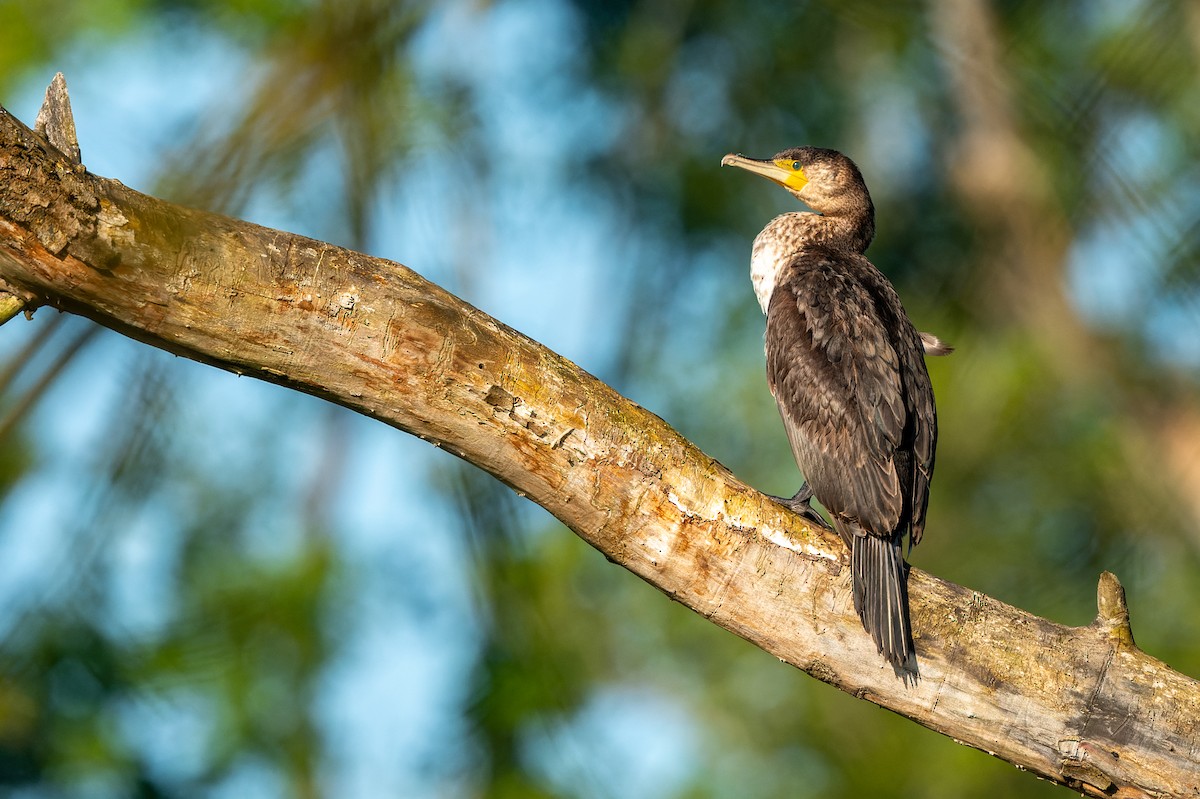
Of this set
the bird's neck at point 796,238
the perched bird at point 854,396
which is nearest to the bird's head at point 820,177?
the bird's neck at point 796,238

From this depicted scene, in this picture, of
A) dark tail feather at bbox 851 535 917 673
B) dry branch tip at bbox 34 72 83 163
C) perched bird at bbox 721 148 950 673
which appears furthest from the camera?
perched bird at bbox 721 148 950 673

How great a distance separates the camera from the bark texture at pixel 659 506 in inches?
91.8

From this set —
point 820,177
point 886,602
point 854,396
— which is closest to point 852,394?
point 854,396

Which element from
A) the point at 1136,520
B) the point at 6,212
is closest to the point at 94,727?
the point at 6,212

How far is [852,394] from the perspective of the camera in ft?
11.8

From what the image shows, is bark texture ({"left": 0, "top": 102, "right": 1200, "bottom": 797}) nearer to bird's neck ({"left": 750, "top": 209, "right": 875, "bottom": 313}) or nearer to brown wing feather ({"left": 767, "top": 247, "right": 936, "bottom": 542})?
brown wing feather ({"left": 767, "top": 247, "right": 936, "bottom": 542})

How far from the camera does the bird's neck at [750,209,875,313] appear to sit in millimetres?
4371

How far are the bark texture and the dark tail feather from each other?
0.16 feet

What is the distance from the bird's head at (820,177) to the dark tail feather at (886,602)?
6.65 feet

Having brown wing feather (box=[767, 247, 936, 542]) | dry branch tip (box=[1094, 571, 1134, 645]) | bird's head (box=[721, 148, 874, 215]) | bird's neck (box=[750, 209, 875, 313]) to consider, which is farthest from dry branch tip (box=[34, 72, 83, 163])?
bird's head (box=[721, 148, 874, 215])

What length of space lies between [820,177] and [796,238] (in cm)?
38

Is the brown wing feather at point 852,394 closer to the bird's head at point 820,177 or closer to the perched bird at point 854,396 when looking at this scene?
the perched bird at point 854,396

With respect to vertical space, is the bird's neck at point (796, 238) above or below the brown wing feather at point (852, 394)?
above

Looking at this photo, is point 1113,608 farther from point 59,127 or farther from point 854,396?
point 59,127
